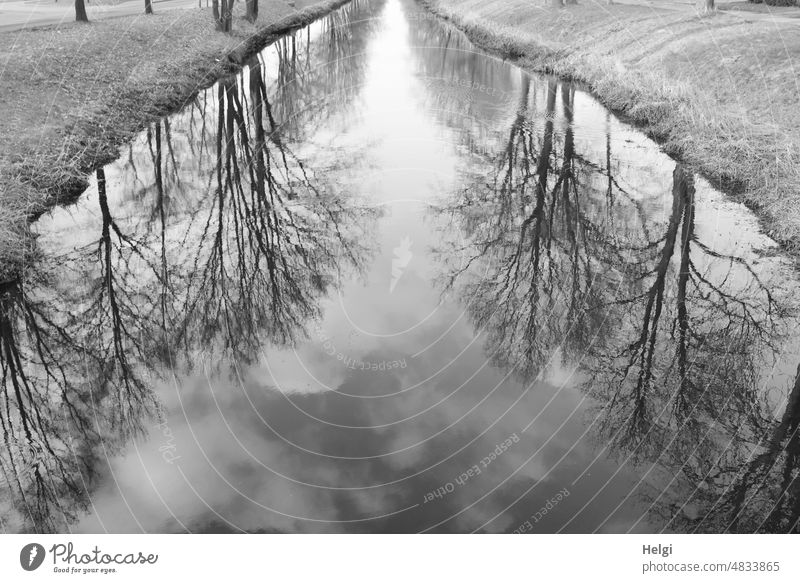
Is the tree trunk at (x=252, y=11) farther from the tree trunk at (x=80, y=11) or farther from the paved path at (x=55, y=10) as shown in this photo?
the tree trunk at (x=80, y=11)

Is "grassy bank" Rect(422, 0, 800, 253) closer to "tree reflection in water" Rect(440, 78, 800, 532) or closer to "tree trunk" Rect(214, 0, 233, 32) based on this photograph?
"tree reflection in water" Rect(440, 78, 800, 532)

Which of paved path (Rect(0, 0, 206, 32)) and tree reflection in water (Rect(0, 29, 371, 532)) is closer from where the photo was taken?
tree reflection in water (Rect(0, 29, 371, 532))

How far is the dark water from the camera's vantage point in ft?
23.5

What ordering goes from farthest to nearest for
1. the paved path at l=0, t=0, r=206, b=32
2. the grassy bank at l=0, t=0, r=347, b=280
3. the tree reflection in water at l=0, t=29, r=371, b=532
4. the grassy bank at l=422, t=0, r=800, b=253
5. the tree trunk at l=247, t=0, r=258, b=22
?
the tree trunk at l=247, t=0, r=258, b=22
the paved path at l=0, t=0, r=206, b=32
the grassy bank at l=422, t=0, r=800, b=253
the grassy bank at l=0, t=0, r=347, b=280
the tree reflection in water at l=0, t=29, r=371, b=532

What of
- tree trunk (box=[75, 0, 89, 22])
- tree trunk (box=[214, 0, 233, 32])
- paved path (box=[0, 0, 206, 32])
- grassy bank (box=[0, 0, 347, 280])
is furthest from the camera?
tree trunk (box=[214, 0, 233, 32])

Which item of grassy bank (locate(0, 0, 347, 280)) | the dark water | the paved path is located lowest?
the dark water

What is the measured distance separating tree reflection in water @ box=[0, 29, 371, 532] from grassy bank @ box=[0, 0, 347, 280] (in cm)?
94

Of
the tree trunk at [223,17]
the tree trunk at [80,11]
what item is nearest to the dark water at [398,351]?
the tree trunk at [80,11]

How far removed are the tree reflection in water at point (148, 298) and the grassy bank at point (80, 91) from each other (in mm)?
944

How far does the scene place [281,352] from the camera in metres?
9.61

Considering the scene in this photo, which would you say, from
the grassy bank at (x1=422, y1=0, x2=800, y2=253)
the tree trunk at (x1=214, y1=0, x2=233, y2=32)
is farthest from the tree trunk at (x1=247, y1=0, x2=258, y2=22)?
the grassy bank at (x1=422, y1=0, x2=800, y2=253)

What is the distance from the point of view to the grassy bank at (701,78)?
1470 cm

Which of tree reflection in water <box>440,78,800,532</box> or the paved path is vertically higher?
the paved path

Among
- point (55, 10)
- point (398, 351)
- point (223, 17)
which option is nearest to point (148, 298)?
point (398, 351)
